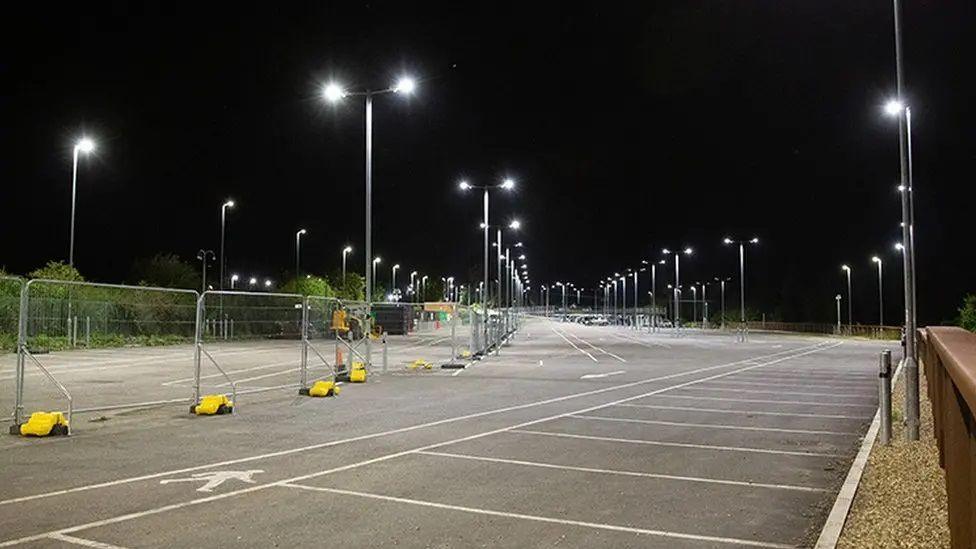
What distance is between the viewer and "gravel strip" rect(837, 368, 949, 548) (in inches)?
279

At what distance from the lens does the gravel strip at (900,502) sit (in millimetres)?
7086

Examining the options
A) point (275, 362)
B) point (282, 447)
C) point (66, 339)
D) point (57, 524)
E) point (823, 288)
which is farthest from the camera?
point (823, 288)

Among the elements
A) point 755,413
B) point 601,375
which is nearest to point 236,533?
point 755,413

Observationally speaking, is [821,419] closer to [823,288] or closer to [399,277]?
[823,288]

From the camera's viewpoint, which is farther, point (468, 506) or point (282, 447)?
point (282, 447)

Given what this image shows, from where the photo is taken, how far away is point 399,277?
172875mm

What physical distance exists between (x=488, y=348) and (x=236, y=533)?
3461 cm

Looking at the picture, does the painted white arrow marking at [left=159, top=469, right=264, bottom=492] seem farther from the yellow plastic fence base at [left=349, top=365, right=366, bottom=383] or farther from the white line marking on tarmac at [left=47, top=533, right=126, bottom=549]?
the yellow plastic fence base at [left=349, top=365, right=366, bottom=383]

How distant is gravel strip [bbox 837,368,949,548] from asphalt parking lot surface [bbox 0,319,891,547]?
16.4 inches

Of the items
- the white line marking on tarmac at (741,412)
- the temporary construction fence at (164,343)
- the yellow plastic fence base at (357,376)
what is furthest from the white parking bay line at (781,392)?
the temporary construction fence at (164,343)

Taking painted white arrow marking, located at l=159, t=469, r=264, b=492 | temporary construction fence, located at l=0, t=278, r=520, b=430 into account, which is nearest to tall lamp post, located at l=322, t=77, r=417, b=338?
temporary construction fence, located at l=0, t=278, r=520, b=430

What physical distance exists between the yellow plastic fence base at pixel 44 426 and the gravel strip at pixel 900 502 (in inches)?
448

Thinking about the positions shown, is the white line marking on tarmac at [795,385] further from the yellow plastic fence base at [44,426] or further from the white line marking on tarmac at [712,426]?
the yellow plastic fence base at [44,426]

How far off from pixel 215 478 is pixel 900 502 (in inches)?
294
